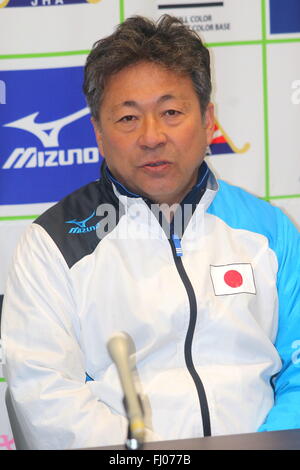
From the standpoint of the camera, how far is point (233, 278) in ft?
5.61

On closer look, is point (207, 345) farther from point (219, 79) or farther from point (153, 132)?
point (219, 79)

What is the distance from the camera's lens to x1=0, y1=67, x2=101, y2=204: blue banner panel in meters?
2.27

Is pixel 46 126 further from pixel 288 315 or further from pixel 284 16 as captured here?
pixel 288 315

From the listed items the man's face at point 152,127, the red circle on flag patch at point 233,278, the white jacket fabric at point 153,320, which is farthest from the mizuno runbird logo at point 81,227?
the red circle on flag patch at point 233,278

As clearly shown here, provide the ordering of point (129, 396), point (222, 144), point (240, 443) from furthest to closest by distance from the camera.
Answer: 1. point (222, 144)
2. point (240, 443)
3. point (129, 396)

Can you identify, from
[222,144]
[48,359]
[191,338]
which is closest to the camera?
[48,359]

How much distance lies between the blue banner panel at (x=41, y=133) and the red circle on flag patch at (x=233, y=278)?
0.85 metres

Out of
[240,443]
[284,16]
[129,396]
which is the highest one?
[284,16]

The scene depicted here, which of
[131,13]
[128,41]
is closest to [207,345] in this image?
[128,41]

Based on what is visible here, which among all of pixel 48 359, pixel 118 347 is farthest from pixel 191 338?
pixel 118 347

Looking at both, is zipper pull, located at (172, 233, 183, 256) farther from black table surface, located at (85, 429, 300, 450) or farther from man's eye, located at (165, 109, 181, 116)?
black table surface, located at (85, 429, 300, 450)

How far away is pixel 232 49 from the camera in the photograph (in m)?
2.31

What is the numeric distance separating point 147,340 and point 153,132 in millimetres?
540

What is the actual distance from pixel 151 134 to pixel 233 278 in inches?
17.5
